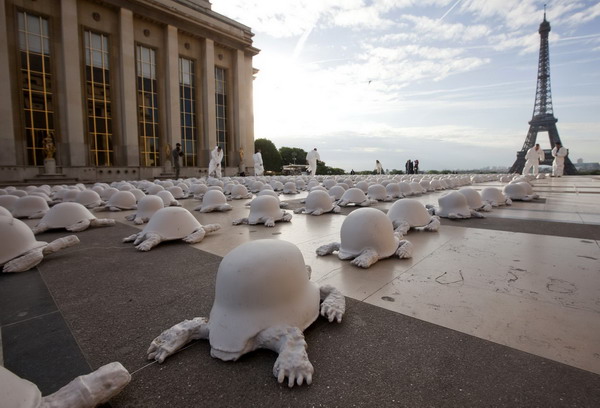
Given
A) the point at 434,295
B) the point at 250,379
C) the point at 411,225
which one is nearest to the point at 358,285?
the point at 434,295

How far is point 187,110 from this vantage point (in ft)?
94.3

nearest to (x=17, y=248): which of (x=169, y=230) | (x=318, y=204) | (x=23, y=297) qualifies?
(x=23, y=297)

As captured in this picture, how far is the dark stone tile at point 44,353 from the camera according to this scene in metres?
1.81

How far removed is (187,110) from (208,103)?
206cm

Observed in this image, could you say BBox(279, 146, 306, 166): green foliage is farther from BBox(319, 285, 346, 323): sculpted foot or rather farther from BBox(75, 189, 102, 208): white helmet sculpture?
BBox(319, 285, 346, 323): sculpted foot

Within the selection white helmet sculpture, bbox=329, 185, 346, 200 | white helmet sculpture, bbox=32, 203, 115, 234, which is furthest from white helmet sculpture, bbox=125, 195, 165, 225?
white helmet sculpture, bbox=329, 185, 346, 200

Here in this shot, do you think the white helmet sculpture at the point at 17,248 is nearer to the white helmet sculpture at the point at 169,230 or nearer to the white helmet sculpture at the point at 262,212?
the white helmet sculpture at the point at 169,230

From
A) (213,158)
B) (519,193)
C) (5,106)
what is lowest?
(519,193)

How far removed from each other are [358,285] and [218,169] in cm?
2083

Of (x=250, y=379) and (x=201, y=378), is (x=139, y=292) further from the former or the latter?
(x=250, y=379)

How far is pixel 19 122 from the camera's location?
2005 cm

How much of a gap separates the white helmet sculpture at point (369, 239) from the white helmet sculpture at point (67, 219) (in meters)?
5.13

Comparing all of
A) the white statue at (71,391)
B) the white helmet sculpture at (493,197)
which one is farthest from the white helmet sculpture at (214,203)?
the white helmet sculpture at (493,197)

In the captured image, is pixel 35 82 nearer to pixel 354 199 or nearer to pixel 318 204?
pixel 318 204
